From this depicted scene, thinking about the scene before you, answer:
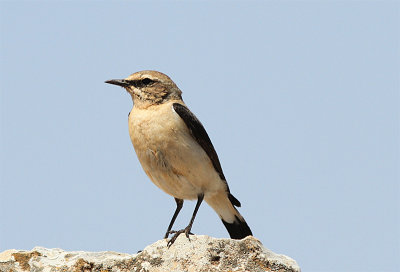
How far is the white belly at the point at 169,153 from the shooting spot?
7.59 meters

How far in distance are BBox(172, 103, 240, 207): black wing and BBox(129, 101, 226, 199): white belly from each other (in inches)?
3.2

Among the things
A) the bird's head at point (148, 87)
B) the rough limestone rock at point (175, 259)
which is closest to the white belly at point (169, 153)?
the bird's head at point (148, 87)

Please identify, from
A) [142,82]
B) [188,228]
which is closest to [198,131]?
[142,82]

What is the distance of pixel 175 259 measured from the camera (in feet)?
18.0

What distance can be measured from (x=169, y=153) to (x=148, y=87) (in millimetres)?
1281

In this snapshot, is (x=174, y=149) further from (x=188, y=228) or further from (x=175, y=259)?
(x=175, y=259)

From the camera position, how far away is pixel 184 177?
7750mm

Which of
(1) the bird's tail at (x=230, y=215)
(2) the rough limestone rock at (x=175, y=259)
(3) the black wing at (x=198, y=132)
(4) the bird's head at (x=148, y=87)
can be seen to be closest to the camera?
(2) the rough limestone rock at (x=175, y=259)

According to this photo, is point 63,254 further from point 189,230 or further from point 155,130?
point 155,130

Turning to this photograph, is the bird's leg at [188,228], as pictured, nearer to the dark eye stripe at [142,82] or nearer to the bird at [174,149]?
the bird at [174,149]

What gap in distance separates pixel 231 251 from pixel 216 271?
0.83 ft

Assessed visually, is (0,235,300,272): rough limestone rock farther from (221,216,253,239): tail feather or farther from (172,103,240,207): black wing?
(221,216,253,239): tail feather

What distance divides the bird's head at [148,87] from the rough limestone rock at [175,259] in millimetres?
2950

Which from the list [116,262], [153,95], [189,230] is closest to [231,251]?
[116,262]
